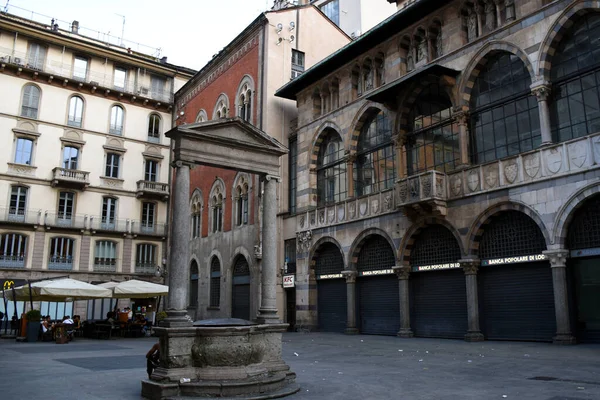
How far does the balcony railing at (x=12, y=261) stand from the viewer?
35.6m

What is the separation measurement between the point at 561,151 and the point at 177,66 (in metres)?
34.9

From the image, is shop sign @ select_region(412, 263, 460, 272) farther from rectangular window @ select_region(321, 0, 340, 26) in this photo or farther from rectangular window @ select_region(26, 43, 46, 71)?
rectangular window @ select_region(321, 0, 340, 26)

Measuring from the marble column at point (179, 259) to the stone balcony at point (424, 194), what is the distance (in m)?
11.2

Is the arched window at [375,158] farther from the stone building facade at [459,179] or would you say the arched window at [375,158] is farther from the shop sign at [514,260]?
the shop sign at [514,260]

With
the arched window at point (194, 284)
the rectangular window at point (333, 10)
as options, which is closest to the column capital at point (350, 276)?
the arched window at point (194, 284)

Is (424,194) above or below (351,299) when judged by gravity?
above

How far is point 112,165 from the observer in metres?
41.3

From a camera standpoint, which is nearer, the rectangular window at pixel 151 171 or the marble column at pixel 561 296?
the marble column at pixel 561 296

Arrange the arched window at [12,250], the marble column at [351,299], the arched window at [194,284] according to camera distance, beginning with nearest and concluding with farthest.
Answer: the marble column at [351,299] → the arched window at [12,250] → the arched window at [194,284]

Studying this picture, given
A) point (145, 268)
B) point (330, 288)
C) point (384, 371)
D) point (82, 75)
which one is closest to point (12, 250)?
point (145, 268)

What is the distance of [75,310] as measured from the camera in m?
38.3

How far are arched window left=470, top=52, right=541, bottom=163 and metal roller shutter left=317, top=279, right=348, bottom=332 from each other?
30.4 ft

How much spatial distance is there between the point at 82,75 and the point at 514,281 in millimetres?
34600

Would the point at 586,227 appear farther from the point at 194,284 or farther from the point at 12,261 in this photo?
the point at 12,261
